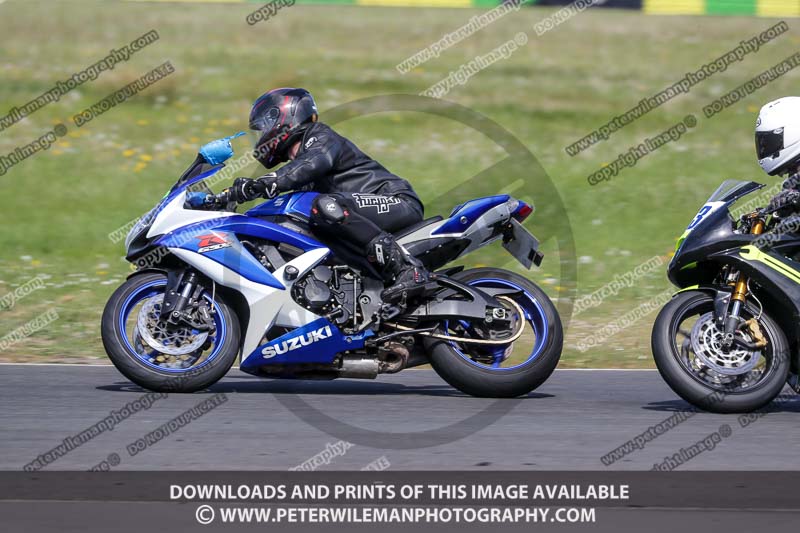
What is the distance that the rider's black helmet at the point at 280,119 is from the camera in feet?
24.5

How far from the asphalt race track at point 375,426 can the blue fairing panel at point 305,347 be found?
25cm

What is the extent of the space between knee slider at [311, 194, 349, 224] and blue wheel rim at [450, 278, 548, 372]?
0.88 m

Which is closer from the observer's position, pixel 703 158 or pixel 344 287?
pixel 344 287

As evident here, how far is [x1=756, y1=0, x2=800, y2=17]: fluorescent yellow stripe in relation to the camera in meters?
24.5

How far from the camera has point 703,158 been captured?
15570 mm

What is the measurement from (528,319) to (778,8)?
1960 cm

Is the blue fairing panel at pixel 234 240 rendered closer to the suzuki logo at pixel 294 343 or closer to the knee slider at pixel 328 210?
the knee slider at pixel 328 210

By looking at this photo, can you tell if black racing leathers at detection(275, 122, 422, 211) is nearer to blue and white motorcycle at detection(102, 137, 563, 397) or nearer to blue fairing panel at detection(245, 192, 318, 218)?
blue fairing panel at detection(245, 192, 318, 218)

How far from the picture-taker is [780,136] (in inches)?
270

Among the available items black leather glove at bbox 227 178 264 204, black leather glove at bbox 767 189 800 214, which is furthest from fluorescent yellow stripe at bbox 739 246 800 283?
black leather glove at bbox 227 178 264 204

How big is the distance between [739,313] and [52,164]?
34.0 feet

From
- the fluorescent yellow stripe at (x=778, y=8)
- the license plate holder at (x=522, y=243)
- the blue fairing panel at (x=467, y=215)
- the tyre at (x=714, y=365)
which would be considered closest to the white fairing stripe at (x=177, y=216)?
the blue fairing panel at (x=467, y=215)

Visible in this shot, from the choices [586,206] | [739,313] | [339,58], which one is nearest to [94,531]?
[739,313]

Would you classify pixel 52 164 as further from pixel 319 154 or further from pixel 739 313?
pixel 739 313
